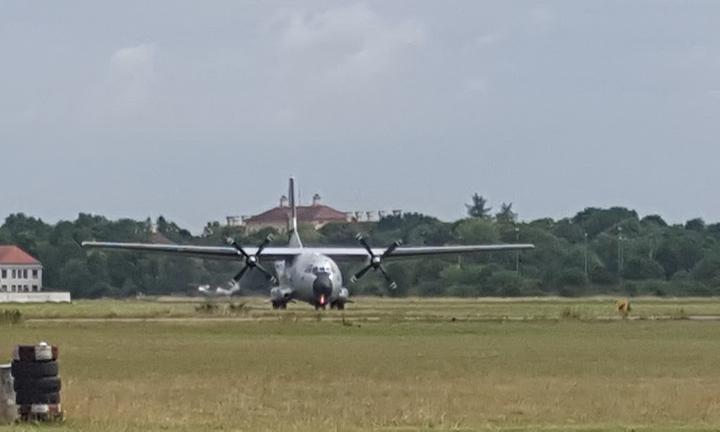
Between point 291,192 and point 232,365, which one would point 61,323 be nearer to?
point 232,365

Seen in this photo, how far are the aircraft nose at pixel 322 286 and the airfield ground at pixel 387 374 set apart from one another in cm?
1933

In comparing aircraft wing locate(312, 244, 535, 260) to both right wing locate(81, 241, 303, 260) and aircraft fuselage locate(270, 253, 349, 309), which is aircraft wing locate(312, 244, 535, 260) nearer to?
right wing locate(81, 241, 303, 260)

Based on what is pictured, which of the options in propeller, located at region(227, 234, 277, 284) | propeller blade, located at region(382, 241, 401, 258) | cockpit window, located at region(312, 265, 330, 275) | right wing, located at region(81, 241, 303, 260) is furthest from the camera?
propeller blade, located at region(382, 241, 401, 258)

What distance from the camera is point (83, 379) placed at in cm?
2981

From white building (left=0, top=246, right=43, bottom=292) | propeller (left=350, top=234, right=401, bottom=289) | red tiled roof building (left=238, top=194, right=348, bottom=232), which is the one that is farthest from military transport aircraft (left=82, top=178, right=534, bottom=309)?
red tiled roof building (left=238, top=194, right=348, bottom=232)

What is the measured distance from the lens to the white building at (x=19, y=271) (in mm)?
115250

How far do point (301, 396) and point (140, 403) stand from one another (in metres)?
2.61

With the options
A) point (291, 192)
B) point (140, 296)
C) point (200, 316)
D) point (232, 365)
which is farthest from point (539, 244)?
point (232, 365)

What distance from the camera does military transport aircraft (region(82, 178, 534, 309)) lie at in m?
76.6

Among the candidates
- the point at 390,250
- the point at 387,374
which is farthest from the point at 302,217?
the point at 387,374

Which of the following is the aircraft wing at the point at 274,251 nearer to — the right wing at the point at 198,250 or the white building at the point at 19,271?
the right wing at the point at 198,250

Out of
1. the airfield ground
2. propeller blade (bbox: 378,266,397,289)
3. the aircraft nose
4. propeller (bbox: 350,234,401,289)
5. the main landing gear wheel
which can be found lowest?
the airfield ground

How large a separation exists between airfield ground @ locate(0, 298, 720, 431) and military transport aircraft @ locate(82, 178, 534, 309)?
2048 centimetres

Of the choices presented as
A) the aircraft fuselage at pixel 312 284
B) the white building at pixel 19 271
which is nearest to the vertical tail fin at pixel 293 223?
the aircraft fuselage at pixel 312 284
